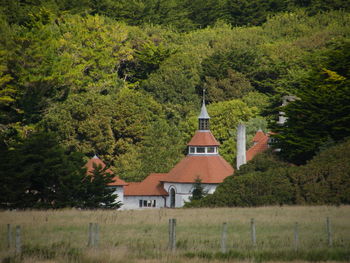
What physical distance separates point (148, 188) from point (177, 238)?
A: 48767 mm

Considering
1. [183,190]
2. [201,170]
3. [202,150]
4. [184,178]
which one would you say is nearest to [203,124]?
[202,150]

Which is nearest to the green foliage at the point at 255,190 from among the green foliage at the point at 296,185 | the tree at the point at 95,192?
the green foliage at the point at 296,185

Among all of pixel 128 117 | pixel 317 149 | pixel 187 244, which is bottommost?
pixel 187 244

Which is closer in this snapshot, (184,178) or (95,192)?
(95,192)

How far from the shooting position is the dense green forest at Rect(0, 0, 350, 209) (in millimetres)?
65500

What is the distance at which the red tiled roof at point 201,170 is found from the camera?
76875 millimetres

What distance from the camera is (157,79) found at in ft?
334

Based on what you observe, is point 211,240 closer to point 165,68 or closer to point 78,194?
point 78,194

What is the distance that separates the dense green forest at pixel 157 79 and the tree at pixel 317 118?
0.10 m

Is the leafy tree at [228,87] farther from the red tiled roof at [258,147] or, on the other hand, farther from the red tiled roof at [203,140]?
the red tiled roof at [203,140]

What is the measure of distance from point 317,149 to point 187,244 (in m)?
33.5

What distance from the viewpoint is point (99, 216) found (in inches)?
1571

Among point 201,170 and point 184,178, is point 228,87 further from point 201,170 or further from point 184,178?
point 184,178

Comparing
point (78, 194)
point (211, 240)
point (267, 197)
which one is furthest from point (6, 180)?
point (211, 240)
